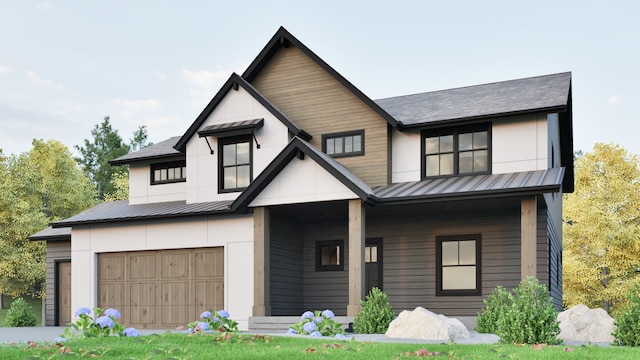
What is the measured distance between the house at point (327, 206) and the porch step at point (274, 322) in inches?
11.9

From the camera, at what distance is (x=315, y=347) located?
9797mm

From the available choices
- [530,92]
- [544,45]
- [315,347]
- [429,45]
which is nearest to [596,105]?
[544,45]

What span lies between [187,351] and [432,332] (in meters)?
4.88

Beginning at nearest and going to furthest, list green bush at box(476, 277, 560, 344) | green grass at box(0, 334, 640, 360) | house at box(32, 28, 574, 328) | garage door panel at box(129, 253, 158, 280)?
1. green grass at box(0, 334, 640, 360)
2. green bush at box(476, 277, 560, 344)
3. house at box(32, 28, 574, 328)
4. garage door panel at box(129, 253, 158, 280)

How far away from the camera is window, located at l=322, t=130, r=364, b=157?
720 inches

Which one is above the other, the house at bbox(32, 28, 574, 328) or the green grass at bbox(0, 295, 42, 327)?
the house at bbox(32, 28, 574, 328)

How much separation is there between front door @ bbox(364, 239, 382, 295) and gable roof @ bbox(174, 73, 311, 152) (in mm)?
3455

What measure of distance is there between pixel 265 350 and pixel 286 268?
9.19 meters

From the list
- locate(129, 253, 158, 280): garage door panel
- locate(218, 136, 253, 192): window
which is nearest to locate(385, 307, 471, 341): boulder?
locate(218, 136, 253, 192): window

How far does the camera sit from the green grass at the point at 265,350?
28.5 feet

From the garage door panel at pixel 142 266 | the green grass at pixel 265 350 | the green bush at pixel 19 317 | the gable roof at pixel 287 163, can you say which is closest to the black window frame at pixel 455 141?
the gable roof at pixel 287 163

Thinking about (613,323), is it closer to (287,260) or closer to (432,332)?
(432,332)

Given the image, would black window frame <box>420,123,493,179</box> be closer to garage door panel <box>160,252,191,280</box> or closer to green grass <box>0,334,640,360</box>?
garage door panel <box>160,252,191,280</box>

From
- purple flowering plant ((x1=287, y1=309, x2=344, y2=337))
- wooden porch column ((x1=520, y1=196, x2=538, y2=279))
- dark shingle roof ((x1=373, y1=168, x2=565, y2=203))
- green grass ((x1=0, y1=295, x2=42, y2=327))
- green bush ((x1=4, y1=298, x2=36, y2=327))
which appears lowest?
green grass ((x1=0, y1=295, x2=42, y2=327))
